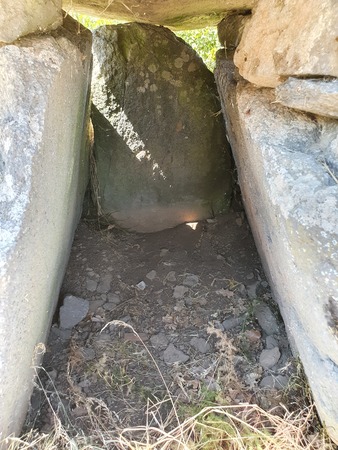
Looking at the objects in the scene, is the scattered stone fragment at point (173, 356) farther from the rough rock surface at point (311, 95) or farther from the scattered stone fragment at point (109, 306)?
the rough rock surface at point (311, 95)

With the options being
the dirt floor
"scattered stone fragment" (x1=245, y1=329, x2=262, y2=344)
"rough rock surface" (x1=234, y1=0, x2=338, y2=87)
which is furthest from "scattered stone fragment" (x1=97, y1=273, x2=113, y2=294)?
"rough rock surface" (x1=234, y1=0, x2=338, y2=87)

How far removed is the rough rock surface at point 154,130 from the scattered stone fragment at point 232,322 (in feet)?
2.29

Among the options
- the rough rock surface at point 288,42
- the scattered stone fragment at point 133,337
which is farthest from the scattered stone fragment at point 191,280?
the rough rock surface at point 288,42

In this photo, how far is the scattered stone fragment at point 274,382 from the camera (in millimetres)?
1803

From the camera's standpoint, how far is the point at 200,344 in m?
1.95

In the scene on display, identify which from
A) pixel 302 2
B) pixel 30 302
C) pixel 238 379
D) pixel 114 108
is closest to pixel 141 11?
pixel 114 108

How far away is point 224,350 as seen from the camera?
6.27ft

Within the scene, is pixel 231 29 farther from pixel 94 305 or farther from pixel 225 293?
pixel 94 305

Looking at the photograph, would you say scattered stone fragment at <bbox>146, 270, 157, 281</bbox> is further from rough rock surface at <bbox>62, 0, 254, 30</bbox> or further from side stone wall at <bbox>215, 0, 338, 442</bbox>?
rough rock surface at <bbox>62, 0, 254, 30</bbox>

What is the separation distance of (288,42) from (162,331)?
1147 millimetres

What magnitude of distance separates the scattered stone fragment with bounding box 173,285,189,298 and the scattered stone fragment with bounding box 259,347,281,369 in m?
0.42

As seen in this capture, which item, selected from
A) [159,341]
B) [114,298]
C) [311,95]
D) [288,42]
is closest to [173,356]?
[159,341]

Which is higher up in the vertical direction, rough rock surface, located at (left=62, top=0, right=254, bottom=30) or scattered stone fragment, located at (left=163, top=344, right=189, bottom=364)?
rough rock surface, located at (left=62, top=0, right=254, bottom=30)

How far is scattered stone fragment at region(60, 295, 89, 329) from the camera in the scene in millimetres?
2023
